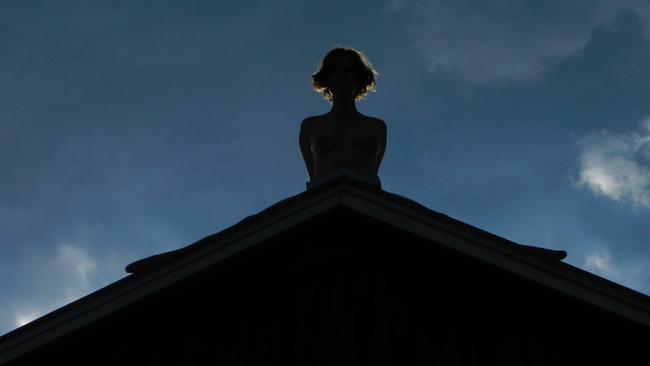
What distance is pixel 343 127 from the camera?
960 centimetres

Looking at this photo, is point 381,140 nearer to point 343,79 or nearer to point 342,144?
point 342,144

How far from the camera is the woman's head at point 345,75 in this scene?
1000 centimetres

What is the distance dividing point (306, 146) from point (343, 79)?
92cm

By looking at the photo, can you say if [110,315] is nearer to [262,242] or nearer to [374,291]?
[262,242]

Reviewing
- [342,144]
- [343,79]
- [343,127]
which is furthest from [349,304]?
[343,79]

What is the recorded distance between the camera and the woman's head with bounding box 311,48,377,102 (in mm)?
10000

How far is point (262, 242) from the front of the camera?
6.77m

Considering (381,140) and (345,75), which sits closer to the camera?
(381,140)

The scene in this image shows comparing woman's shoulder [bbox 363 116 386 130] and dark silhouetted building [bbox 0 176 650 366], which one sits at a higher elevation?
woman's shoulder [bbox 363 116 386 130]

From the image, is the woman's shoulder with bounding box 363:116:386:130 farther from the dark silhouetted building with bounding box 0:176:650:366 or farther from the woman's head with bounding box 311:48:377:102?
the dark silhouetted building with bounding box 0:176:650:366

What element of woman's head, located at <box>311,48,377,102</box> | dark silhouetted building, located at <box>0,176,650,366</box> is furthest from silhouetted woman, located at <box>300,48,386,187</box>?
dark silhouetted building, located at <box>0,176,650,366</box>

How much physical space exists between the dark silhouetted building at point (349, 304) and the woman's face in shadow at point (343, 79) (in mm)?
3205

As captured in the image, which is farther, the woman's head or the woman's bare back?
the woman's head

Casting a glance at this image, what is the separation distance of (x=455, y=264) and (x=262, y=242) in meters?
1.58
